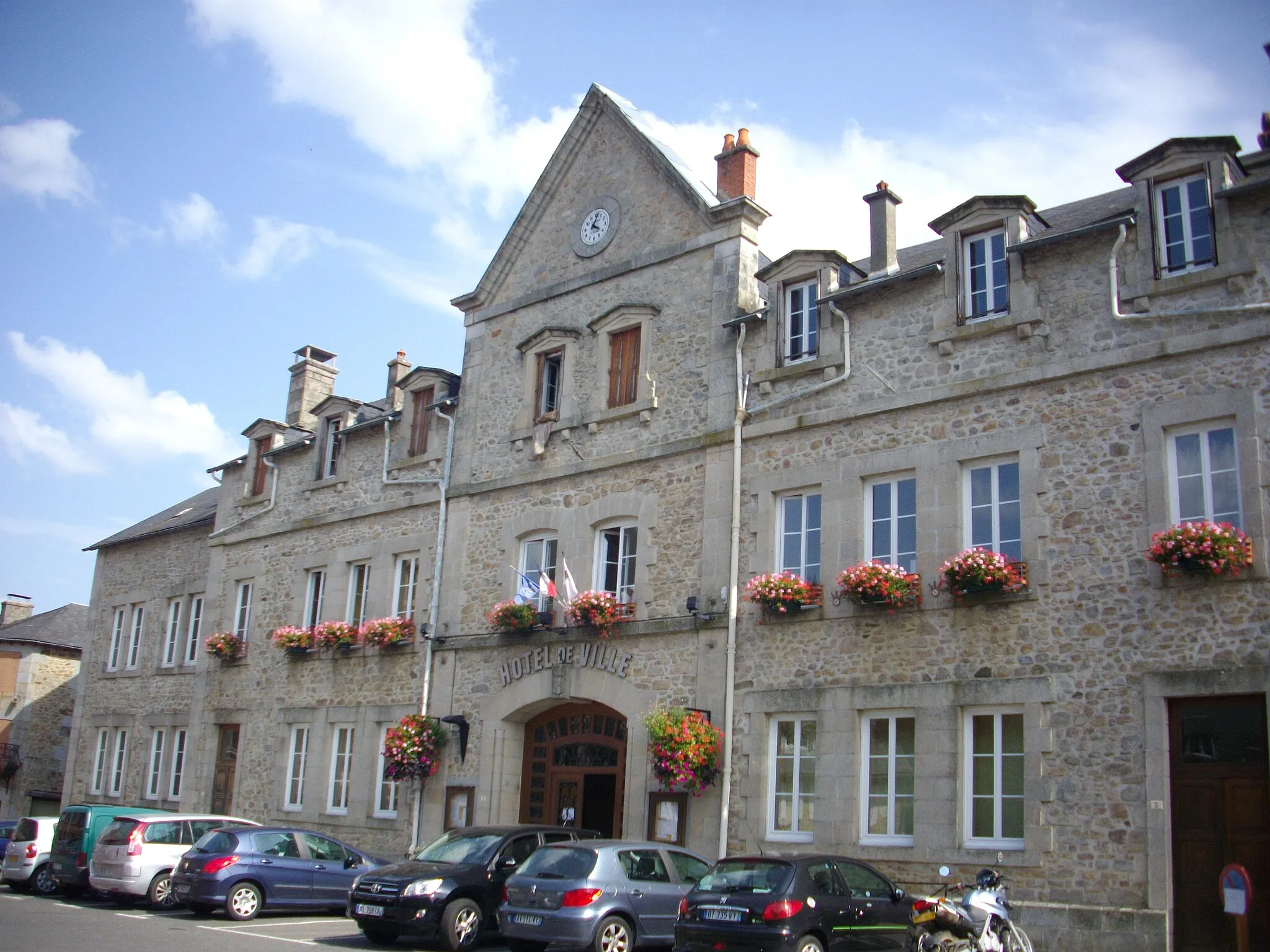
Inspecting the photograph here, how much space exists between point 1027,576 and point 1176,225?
4.17 metres

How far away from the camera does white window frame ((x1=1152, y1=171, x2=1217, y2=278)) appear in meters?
13.8

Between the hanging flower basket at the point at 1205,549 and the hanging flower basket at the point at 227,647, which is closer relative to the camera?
the hanging flower basket at the point at 1205,549

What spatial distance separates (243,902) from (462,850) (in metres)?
3.67

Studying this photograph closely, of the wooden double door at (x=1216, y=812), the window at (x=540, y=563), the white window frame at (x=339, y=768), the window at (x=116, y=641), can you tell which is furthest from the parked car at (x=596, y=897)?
the window at (x=116, y=641)

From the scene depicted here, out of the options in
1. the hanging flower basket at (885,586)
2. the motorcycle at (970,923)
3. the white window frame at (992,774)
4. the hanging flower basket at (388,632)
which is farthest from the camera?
the hanging flower basket at (388,632)

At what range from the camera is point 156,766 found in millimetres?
26984

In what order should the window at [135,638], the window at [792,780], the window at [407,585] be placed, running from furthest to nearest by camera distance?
the window at [135,638] < the window at [407,585] < the window at [792,780]

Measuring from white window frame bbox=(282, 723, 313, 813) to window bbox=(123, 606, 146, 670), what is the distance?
6.92m

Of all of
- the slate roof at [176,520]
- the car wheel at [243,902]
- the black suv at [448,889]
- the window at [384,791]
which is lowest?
the car wheel at [243,902]

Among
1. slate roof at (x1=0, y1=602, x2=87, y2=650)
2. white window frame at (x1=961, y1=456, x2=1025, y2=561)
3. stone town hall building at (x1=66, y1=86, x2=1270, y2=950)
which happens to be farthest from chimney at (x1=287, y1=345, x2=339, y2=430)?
white window frame at (x1=961, y1=456, x2=1025, y2=561)

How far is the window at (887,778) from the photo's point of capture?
49.1 ft

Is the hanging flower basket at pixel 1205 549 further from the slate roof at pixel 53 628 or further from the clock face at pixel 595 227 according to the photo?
the slate roof at pixel 53 628

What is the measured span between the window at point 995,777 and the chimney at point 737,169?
8610 millimetres

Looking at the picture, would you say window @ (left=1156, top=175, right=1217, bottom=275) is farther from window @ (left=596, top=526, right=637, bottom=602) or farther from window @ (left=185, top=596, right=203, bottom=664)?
window @ (left=185, top=596, right=203, bottom=664)
